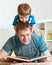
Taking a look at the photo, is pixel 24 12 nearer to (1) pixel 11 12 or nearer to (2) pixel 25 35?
(2) pixel 25 35

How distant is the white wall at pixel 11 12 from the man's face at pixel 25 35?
2.20 m

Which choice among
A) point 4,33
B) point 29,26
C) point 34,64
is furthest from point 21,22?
point 4,33

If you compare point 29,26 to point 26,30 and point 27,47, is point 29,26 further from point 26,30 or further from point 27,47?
point 27,47

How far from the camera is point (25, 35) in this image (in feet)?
3.84

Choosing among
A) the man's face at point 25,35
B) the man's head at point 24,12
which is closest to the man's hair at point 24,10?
the man's head at point 24,12

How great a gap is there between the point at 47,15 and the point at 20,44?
223cm

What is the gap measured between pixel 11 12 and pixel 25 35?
2.45 m

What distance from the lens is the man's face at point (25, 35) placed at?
114 centimetres

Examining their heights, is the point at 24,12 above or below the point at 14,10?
above

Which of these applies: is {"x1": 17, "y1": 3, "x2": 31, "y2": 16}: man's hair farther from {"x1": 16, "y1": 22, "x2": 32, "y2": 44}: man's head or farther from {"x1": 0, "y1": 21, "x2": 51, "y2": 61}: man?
{"x1": 0, "y1": 21, "x2": 51, "y2": 61}: man

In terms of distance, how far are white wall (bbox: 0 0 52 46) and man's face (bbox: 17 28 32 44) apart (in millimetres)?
2198

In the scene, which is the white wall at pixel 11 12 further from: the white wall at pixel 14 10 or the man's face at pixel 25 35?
the man's face at pixel 25 35

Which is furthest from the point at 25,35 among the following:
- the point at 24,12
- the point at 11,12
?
the point at 11,12

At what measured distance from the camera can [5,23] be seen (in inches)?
137
